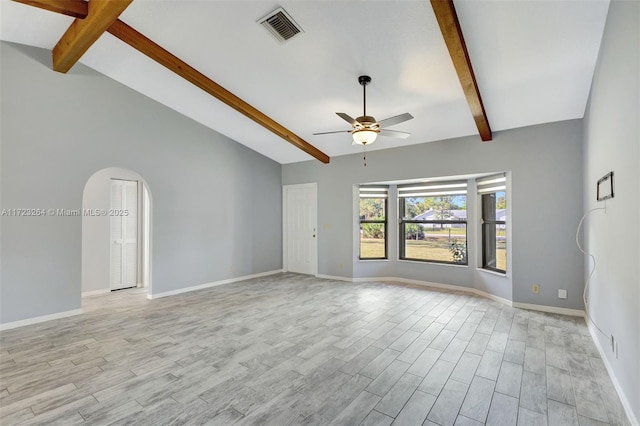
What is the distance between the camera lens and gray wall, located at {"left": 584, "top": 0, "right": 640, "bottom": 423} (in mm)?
1862

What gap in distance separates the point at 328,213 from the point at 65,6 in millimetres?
5020

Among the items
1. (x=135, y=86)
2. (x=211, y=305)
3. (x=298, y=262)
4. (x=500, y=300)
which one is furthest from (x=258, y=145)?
(x=500, y=300)

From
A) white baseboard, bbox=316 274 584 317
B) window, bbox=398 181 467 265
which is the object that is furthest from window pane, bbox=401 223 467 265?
white baseboard, bbox=316 274 584 317

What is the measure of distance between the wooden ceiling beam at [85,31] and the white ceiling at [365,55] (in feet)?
0.57

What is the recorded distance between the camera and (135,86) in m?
4.68

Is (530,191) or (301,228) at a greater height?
(530,191)

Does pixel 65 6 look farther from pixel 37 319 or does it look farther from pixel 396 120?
pixel 37 319

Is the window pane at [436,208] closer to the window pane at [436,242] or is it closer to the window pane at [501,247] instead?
the window pane at [436,242]

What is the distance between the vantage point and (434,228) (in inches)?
233

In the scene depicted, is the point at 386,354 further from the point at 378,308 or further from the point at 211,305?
the point at 211,305

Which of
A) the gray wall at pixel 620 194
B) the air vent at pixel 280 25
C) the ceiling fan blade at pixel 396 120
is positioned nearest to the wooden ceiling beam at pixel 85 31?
the air vent at pixel 280 25

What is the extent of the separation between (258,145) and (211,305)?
3.46m

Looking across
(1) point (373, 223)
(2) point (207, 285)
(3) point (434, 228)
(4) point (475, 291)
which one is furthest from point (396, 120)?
(2) point (207, 285)

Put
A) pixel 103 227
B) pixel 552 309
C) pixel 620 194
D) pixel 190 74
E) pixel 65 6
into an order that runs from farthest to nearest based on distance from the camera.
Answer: pixel 103 227, pixel 552 309, pixel 190 74, pixel 65 6, pixel 620 194
